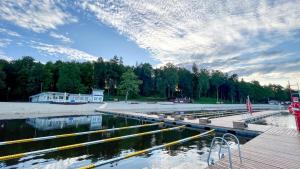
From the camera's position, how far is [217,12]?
57.4 ft

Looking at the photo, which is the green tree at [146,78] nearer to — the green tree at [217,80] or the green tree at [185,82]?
the green tree at [185,82]

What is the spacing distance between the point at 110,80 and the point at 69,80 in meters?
16.7

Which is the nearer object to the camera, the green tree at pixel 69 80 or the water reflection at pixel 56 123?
the water reflection at pixel 56 123

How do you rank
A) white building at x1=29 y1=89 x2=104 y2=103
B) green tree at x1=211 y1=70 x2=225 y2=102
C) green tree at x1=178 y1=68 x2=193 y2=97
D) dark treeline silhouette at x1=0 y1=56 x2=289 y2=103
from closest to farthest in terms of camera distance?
white building at x1=29 y1=89 x2=104 y2=103 < dark treeline silhouette at x1=0 y1=56 x2=289 y2=103 < green tree at x1=178 y1=68 x2=193 y2=97 < green tree at x1=211 y1=70 x2=225 y2=102

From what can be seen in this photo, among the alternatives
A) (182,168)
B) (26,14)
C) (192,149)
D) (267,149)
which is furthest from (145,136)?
(26,14)

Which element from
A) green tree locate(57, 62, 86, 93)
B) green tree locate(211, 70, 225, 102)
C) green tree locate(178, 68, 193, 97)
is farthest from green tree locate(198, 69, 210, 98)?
green tree locate(57, 62, 86, 93)

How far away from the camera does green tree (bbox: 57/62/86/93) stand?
52.5 metres

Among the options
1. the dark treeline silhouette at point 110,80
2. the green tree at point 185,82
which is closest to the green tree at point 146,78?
the dark treeline silhouette at point 110,80

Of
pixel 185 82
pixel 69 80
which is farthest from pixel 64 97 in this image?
pixel 185 82

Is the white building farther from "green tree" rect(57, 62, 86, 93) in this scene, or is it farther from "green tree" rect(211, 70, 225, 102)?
"green tree" rect(211, 70, 225, 102)

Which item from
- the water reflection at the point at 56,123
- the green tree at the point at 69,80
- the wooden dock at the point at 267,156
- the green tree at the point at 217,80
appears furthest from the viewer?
the green tree at the point at 217,80

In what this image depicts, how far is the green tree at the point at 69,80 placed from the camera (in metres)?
52.5

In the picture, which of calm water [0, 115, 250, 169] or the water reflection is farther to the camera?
the water reflection

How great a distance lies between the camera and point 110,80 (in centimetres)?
6712
